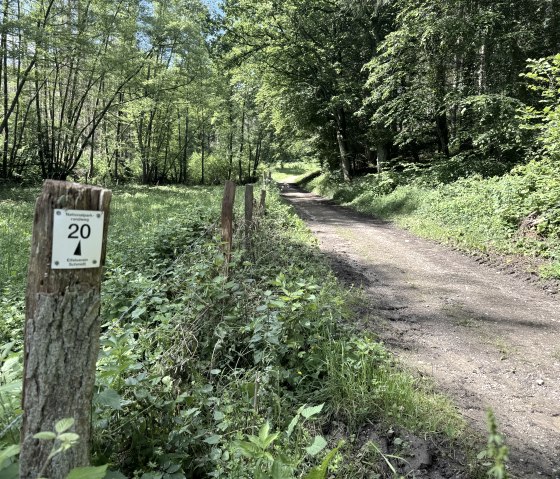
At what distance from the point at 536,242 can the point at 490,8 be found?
8777 mm

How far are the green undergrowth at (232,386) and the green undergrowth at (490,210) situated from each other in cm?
495

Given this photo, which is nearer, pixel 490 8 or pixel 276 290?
pixel 276 290

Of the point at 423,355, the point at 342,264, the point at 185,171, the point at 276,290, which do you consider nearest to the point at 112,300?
the point at 276,290

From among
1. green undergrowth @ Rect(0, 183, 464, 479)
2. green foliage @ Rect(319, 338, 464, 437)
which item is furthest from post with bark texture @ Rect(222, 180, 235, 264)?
green foliage @ Rect(319, 338, 464, 437)

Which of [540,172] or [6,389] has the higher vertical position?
[540,172]

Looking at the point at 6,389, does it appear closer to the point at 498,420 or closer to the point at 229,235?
the point at 229,235

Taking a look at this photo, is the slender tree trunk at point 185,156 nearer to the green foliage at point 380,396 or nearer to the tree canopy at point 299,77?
the tree canopy at point 299,77

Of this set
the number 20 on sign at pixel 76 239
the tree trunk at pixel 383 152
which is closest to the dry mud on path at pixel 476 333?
the number 20 on sign at pixel 76 239

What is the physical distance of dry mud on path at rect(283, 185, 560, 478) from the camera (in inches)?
121

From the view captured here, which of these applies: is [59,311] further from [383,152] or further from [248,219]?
[383,152]

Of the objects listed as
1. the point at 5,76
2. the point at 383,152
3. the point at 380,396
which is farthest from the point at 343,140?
the point at 380,396

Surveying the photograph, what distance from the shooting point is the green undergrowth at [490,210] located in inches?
301

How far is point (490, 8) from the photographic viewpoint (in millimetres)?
12227

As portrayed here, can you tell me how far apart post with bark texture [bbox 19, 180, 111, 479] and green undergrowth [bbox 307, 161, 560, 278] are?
7106 mm
